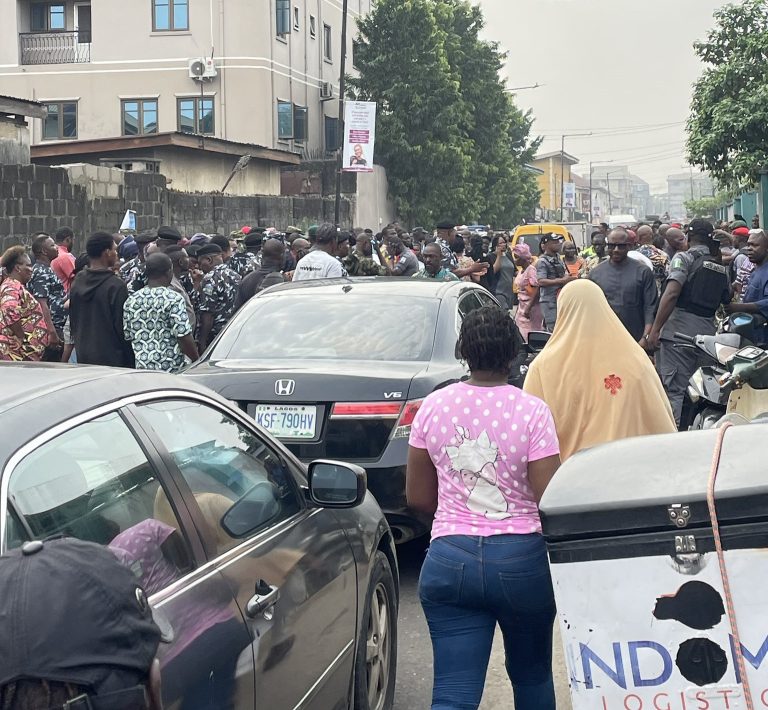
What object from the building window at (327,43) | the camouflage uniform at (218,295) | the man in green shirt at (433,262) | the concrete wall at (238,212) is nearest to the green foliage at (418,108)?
the building window at (327,43)

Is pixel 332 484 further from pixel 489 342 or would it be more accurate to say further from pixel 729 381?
pixel 729 381

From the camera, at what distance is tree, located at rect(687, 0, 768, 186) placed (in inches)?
755

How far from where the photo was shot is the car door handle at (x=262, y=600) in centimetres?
303

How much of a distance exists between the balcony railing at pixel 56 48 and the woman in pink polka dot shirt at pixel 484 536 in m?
41.1

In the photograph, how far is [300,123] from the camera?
147 ft

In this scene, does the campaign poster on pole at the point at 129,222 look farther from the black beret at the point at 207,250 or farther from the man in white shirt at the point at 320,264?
the man in white shirt at the point at 320,264

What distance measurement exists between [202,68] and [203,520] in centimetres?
3976

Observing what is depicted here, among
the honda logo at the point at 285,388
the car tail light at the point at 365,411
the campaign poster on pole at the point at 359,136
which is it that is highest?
the campaign poster on pole at the point at 359,136

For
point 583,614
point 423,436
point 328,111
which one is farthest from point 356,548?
point 328,111

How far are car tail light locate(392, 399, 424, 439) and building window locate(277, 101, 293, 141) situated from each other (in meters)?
37.8

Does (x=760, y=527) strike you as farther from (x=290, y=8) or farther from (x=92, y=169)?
(x=290, y=8)

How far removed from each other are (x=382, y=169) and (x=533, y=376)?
137 ft

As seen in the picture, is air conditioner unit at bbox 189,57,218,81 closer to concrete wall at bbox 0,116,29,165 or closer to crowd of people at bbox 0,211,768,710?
concrete wall at bbox 0,116,29,165

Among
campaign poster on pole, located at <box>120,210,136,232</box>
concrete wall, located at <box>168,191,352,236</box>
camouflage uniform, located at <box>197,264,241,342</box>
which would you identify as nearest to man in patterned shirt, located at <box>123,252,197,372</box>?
camouflage uniform, located at <box>197,264,241,342</box>
